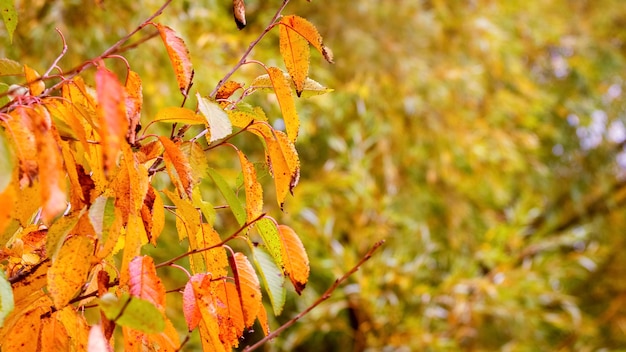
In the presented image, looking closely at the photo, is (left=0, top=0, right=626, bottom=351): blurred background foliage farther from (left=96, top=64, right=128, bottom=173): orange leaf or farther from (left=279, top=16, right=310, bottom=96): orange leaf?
(left=96, top=64, right=128, bottom=173): orange leaf

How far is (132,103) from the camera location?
44 cm

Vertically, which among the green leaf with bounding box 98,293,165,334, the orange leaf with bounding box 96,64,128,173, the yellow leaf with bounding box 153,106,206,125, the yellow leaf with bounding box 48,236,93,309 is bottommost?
the green leaf with bounding box 98,293,165,334

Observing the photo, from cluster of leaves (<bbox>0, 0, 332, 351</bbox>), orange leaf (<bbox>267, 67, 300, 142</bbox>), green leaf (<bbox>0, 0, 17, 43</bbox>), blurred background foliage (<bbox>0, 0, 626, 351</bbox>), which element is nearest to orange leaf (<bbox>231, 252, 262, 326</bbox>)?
cluster of leaves (<bbox>0, 0, 332, 351</bbox>)

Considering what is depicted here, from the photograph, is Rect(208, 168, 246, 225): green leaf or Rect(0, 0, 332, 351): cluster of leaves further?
Rect(208, 168, 246, 225): green leaf

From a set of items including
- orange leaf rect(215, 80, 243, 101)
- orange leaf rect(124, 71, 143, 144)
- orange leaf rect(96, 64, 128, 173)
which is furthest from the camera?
orange leaf rect(215, 80, 243, 101)

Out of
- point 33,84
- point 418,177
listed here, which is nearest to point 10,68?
point 33,84

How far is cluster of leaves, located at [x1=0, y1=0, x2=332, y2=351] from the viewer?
39 cm

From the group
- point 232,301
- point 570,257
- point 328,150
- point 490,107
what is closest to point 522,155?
point 490,107

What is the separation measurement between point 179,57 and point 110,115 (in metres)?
0.15

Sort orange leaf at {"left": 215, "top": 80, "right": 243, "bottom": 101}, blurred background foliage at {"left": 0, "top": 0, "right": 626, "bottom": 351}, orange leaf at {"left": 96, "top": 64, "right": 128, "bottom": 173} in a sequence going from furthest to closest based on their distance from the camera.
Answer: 1. blurred background foliage at {"left": 0, "top": 0, "right": 626, "bottom": 351}
2. orange leaf at {"left": 215, "top": 80, "right": 243, "bottom": 101}
3. orange leaf at {"left": 96, "top": 64, "right": 128, "bottom": 173}

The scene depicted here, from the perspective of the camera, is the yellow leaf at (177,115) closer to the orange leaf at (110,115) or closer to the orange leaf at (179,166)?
the orange leaf at (179,166)

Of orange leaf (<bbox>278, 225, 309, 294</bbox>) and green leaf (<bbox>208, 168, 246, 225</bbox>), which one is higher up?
green leaf (<bbox>208, 168, 246, 225</bbox>)

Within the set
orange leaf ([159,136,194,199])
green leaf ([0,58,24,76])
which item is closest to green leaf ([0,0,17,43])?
green leaf ([0,58,24,76])

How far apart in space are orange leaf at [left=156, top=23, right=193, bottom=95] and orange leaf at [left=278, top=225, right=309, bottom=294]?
126 millimetres
